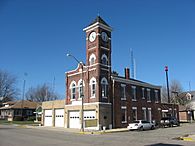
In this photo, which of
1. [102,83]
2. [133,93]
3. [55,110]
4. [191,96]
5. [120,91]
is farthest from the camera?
[191,96]

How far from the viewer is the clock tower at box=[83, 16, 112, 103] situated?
113ft

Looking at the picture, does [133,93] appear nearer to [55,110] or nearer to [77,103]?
[77,103]

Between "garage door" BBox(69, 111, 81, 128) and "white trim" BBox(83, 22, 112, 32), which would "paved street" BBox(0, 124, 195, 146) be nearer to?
"garage door" BBox(69, 111, 81, 128)

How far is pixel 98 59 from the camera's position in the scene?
115 ft

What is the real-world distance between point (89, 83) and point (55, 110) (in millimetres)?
11569

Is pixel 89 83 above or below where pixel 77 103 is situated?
above

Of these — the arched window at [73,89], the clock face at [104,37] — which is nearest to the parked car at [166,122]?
the arched window at [73,89]

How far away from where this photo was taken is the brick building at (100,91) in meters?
34.2

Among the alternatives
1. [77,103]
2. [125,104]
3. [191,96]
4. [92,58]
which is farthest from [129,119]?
[191,96]

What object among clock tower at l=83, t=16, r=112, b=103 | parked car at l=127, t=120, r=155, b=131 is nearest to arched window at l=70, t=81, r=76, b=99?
clock tower at l=83, t=16, r=112, b=103

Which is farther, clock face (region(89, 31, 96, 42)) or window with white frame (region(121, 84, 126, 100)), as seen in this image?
window with white frame (region(121, 84, 126, 100))

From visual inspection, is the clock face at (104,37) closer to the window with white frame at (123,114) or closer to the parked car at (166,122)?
the window with white frame at (123,114)

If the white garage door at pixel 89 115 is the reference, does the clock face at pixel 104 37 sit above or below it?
above

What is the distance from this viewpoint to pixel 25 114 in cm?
7731
